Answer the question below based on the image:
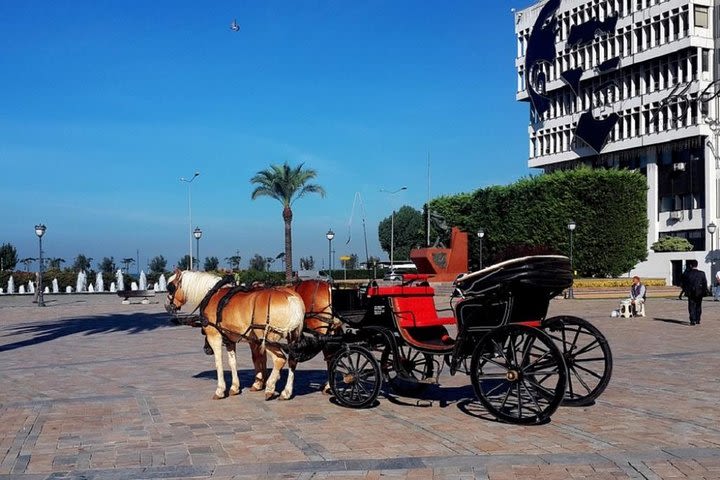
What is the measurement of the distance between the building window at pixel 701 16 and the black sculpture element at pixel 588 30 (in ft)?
25.7

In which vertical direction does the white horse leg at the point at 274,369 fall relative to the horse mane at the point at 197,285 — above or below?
below

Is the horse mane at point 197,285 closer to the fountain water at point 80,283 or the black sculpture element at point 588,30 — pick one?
the fountain water at point 80,283

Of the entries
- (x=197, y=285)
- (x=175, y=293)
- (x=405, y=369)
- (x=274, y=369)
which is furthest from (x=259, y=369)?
(x=405, y=369)

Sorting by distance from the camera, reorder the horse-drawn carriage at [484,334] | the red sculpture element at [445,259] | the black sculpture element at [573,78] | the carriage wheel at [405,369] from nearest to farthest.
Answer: the horse-drawn carriage at [484,334] → the carriage wheel at [405,369] → the red sculpture element at [445,259] → the black sculpture element at [573,78]

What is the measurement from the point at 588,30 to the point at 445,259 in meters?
30.4

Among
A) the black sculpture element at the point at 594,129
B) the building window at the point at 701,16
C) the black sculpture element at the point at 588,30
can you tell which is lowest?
the black sculpture element at the point at 594,129

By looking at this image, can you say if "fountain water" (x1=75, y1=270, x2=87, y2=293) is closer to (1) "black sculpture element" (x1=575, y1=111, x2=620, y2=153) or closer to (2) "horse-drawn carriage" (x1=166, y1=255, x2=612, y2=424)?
(1) "black sculpture element" (x1=575, y1=111, x2=620, y2=153)

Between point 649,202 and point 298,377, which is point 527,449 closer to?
point 298,377

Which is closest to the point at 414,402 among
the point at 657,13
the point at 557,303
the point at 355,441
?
the point at 355,441

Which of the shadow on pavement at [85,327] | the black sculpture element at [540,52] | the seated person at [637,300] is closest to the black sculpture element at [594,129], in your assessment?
the black sculpture element at [540,52]

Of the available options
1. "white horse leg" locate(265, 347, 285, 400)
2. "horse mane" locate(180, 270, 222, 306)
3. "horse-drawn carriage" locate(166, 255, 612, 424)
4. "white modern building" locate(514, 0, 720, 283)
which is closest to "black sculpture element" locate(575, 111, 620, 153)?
"white modern building" locate(514, 0, 720, 283)

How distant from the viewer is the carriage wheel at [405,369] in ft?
30.7

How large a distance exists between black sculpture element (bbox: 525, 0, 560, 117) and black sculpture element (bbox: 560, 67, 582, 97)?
340cm

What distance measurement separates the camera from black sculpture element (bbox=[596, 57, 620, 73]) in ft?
217
